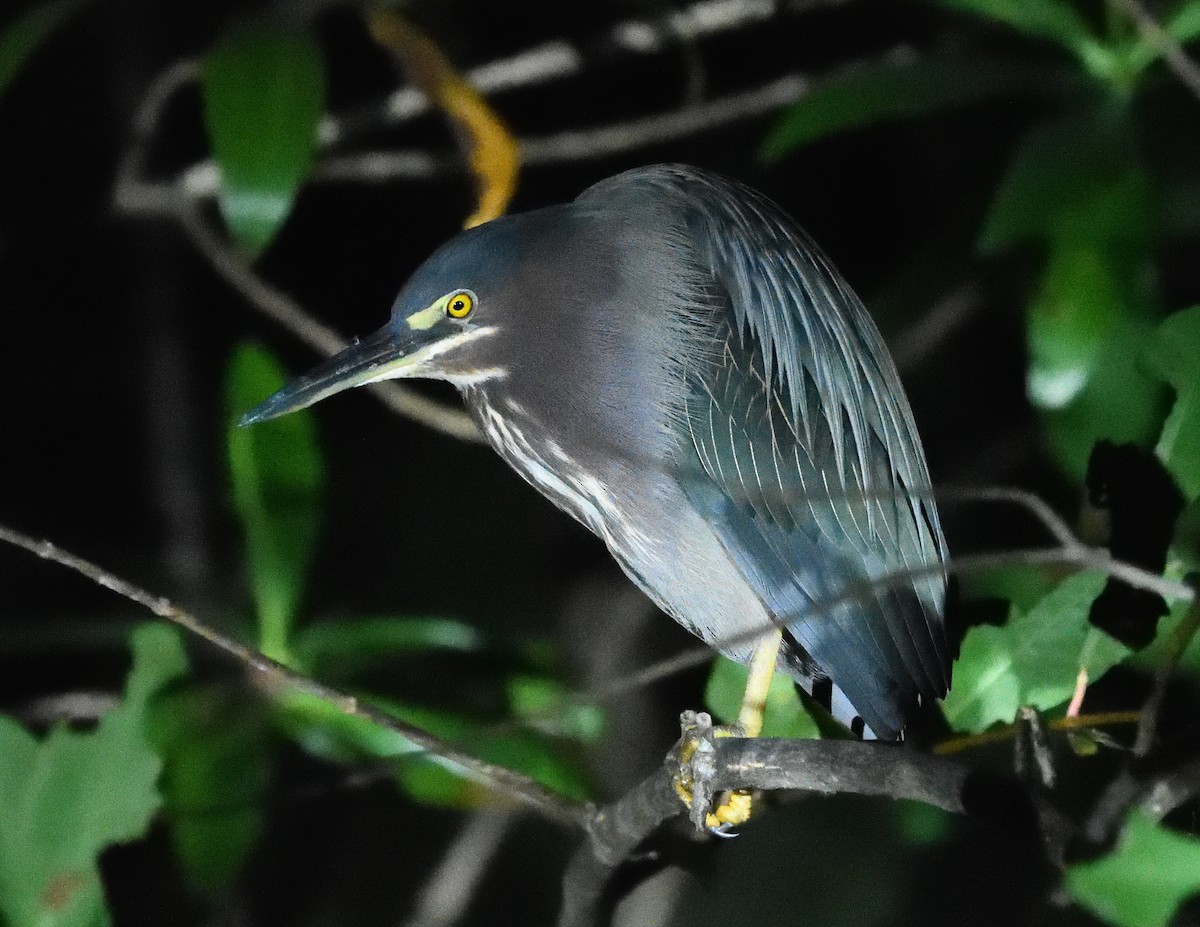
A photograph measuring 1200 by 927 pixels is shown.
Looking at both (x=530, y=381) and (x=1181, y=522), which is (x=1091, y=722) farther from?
(x=530, y=381)

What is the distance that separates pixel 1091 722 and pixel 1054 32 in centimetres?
51

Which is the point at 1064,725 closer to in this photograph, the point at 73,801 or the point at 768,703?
the point at 768,703

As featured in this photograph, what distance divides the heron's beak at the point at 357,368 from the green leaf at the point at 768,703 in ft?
0.89

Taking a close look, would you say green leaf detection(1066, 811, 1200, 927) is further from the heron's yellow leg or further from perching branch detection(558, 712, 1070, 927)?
the heron's yellow leg

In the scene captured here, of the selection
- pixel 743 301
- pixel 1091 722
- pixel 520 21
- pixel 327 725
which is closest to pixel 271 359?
pixel 327 725

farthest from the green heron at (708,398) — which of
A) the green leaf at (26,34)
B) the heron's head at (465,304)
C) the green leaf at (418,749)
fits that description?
the green leaf at (26,34)

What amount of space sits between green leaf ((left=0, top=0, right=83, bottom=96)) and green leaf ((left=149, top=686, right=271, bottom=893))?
51 centimetres

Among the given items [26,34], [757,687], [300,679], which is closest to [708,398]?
[757,687]

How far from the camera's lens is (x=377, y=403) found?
1.20m

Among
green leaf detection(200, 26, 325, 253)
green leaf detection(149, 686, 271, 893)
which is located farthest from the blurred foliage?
green leaf detection(200, 26, 325, 253)

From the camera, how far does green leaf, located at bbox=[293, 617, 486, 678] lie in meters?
0.97

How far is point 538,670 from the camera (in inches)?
41.6

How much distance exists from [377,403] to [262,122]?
32cm

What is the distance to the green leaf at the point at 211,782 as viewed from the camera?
93 cm
